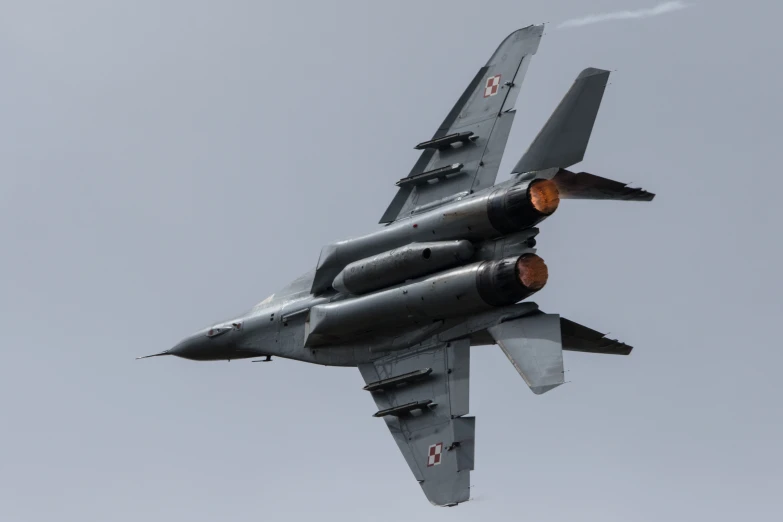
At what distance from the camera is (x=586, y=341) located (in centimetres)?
3388

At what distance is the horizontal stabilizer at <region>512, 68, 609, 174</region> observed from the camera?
107 feet

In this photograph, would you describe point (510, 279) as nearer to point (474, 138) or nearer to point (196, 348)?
point (474, 138)

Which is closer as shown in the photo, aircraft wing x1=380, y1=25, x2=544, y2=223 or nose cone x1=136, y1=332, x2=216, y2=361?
aircraft wing x1=380, y1=25, x2=544, y2=223

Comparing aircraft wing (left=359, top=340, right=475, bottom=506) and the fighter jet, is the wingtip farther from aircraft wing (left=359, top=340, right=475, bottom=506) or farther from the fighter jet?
aircraft wing (left=359, top=340, right=475, bottom=506)

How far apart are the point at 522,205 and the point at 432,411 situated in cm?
473

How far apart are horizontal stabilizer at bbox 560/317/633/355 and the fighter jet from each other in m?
0.04

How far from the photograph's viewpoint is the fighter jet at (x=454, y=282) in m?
32.4

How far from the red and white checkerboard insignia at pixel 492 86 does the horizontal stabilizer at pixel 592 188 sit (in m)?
4.03

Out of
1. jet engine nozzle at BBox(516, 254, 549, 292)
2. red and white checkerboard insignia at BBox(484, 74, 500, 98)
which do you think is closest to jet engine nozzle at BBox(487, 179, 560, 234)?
jet engine nozzle at BBox(516, 254, 549, 292)

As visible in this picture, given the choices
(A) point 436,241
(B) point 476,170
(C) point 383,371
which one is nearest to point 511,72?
(B) point 476,170

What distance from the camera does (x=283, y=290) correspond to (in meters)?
36.8

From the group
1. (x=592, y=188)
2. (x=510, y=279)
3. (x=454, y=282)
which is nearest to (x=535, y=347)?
(x=510, y=279)

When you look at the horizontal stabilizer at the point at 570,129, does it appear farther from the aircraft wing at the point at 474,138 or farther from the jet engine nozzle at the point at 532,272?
the aircraft wing at the point at 474,138

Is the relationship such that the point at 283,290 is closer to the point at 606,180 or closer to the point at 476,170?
the point at 476,170
